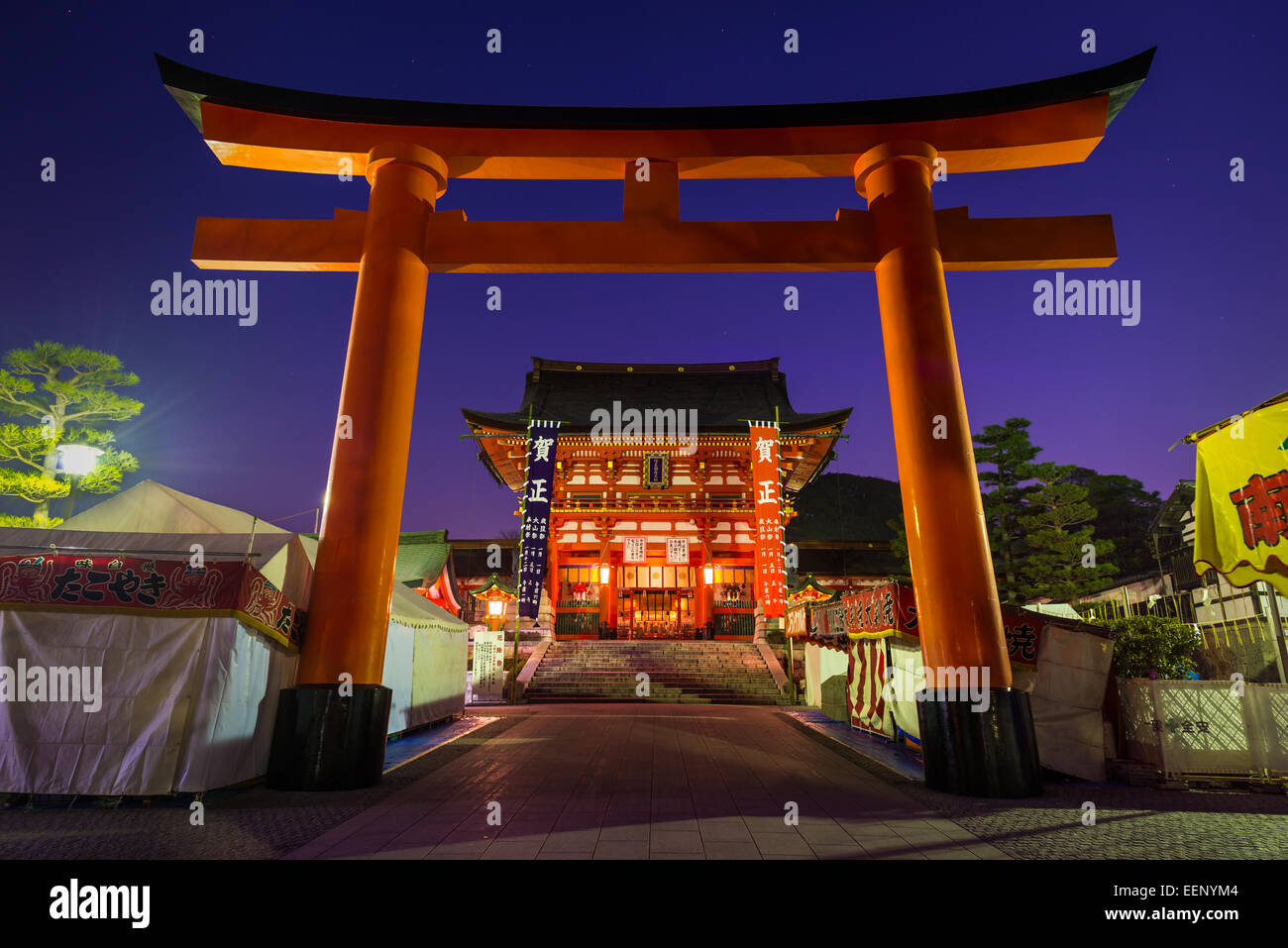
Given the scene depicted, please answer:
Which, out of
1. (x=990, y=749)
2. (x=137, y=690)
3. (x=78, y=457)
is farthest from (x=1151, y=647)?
(x=78, y=457)

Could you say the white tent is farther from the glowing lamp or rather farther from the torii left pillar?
the glowing lamp

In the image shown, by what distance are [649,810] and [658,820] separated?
0.32 meters

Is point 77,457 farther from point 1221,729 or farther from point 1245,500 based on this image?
point 1245,500

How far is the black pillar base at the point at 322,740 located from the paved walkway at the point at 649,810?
55 cm

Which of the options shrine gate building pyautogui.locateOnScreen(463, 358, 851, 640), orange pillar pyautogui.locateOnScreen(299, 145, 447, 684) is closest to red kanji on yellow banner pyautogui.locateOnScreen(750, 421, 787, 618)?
shrine gate building pyautogui.locateOnScreen(463, 358, 851, 640)

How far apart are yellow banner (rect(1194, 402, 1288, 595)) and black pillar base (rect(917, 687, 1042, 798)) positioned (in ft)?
9.51

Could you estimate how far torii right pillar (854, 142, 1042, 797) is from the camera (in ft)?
17.2

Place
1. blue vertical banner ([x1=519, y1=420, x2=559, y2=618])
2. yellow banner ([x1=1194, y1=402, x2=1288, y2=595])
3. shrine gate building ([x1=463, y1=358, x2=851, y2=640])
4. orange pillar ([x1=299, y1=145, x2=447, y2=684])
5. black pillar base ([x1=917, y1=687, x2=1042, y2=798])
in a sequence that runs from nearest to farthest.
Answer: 1. black pillar base ([x1=917, y1=687, x2=1042, y2=798])
2. orange pillar ([x1=299, y1=145, x2=447, y2=684])
3. yellow banner ([x1=1194, y1=402, x2=1288, y2=595])
4. blue vertical banner ([x1=519, y1=420, x2=559, y2=618])
5. shrine gate building ([x1=463, y1=358, x2=851, y2=640])

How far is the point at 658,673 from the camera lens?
53.9 ft

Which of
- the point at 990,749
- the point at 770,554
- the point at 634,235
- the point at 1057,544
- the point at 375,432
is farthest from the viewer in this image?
the point at 770,554

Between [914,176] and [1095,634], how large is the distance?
201 inches

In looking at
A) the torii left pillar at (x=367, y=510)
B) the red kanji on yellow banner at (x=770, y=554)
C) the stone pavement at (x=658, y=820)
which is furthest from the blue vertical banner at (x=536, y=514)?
the torii left pillar at (x=367, y=510)

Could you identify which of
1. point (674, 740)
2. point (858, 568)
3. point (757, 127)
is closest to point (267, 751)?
point (674, 740)

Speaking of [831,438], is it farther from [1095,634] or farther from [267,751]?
[267,751]
